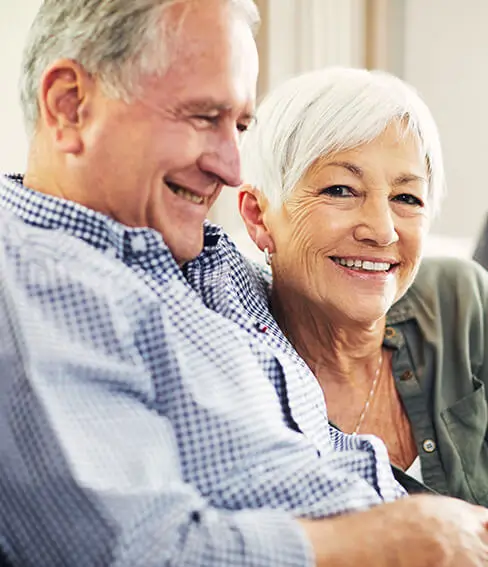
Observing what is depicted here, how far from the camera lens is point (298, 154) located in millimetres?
1572

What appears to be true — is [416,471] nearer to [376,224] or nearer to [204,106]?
[376,224]


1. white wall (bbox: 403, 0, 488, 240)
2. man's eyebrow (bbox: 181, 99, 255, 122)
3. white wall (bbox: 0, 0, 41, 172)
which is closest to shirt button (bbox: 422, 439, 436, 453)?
man's eyebrow (bbox: 181, 99, 255, 122)

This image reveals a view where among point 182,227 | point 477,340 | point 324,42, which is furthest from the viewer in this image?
point 324,42

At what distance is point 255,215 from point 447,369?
43 centimetres

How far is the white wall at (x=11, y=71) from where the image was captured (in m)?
1.79

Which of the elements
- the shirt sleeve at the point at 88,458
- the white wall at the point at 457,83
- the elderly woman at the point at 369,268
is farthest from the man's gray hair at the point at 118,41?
the white wall at the point at 457,83

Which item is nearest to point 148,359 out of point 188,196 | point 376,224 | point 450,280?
point 188,196

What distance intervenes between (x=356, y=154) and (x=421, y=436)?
0.49 metres

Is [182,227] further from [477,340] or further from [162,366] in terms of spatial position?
[477,340]

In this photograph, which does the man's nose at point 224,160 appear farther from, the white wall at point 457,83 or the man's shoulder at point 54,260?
the white wall at point 457,83

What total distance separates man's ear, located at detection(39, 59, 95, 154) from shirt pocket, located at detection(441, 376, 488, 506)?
826mm

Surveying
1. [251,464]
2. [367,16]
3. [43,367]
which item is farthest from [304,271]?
[367,16]

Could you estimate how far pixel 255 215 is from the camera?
5.55 feet

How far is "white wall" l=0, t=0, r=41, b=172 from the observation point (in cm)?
179
